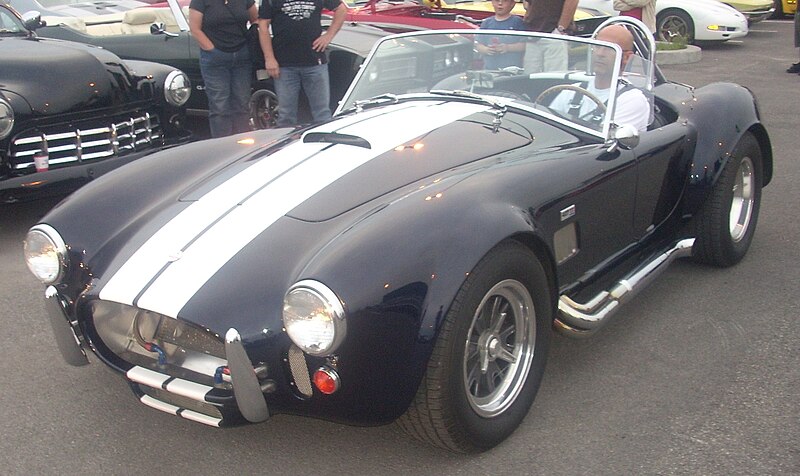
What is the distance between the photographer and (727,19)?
13406 millimetres

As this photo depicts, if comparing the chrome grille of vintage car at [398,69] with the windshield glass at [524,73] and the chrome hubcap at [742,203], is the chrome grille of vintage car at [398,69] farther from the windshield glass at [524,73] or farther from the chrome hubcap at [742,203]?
the chrome hubcap at [742,203]

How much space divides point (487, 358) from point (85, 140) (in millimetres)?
3662

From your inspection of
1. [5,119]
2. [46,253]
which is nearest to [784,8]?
[5,119]

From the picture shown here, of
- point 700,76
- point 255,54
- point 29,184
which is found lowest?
point 700,76

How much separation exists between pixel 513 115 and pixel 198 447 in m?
1.94

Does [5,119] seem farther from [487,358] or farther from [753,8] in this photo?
[753,8]

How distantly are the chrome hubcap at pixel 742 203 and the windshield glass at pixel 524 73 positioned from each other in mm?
867

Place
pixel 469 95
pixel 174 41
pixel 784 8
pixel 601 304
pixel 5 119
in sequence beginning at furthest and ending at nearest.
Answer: pixel 784 8, pixel 174 41, pixel 5 119, pixel 469 95, pixel 601 304

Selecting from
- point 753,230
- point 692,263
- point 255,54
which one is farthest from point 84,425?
point 255,54

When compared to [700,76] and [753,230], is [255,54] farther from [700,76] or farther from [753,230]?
[700,76]

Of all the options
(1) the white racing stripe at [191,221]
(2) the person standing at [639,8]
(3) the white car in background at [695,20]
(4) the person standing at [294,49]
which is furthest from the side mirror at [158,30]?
(3) the white car in background at [695,20]

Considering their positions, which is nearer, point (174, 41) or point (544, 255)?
point (544, 255)

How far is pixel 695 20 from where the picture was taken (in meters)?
13.5

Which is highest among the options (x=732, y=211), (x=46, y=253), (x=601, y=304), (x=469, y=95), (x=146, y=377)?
(x=469, y=95)
